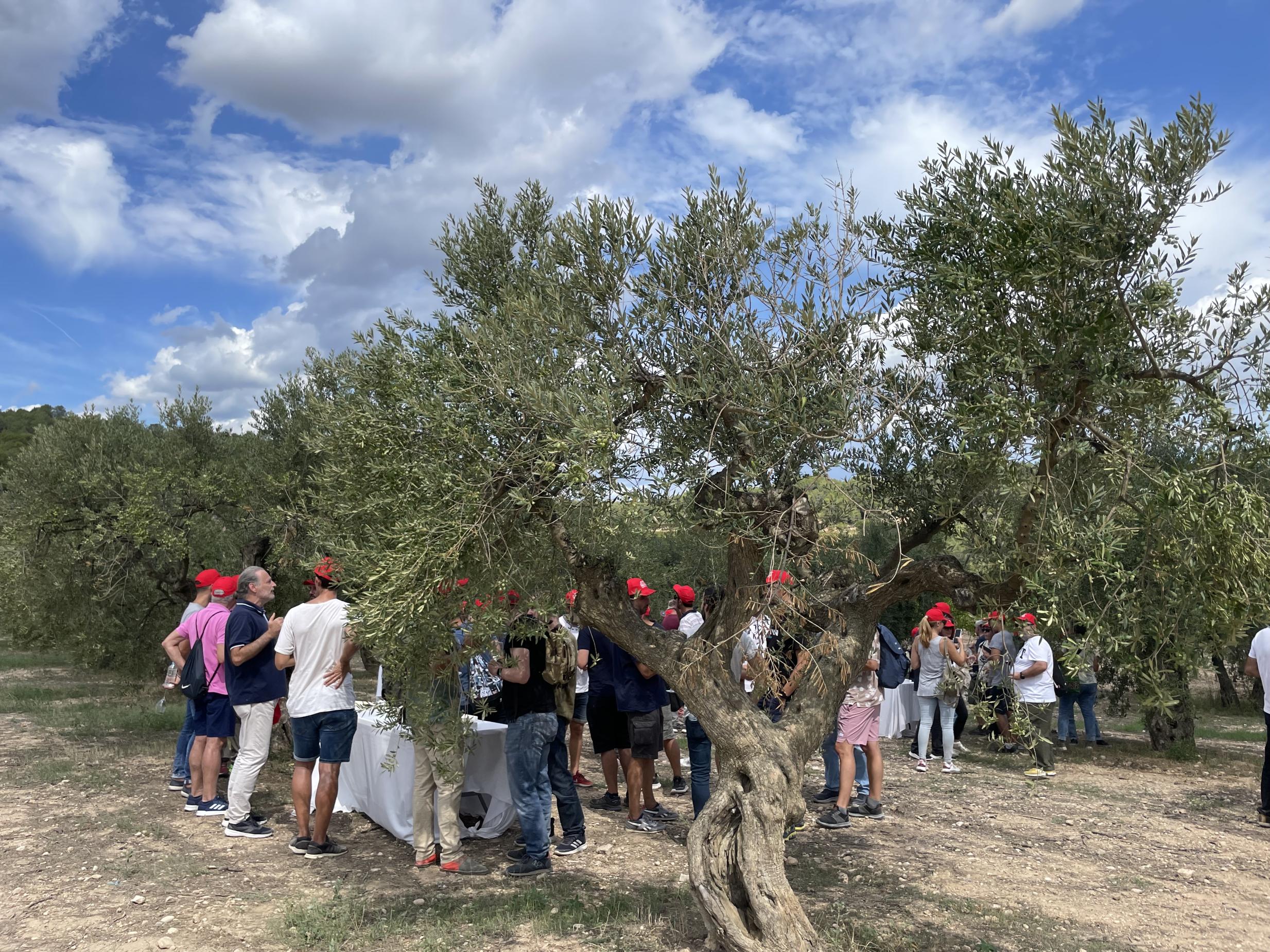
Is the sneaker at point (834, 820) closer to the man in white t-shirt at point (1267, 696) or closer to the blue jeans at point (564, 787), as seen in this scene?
the blue jeans at point (564, 787)

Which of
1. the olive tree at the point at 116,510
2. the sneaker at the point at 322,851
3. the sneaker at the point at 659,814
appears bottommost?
the sneaker at the point at 322,851

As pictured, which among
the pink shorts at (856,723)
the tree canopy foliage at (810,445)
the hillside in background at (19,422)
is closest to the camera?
the tree canopy foliage at (810,445)

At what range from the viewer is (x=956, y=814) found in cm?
936

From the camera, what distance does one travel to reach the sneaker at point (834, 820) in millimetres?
8555

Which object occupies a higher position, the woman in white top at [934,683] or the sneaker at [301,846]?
the woman in white top at [934,683]

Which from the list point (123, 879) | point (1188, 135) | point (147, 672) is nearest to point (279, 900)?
point (123, 879)

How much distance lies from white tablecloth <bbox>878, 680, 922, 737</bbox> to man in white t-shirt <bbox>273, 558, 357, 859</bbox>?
9388 millimetres

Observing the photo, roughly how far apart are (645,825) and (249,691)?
13.0ft

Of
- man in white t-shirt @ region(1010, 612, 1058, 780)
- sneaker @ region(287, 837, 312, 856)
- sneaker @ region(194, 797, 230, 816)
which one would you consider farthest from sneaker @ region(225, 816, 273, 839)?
man in white t-shirt @ region(1010, 612, 1058, 780)

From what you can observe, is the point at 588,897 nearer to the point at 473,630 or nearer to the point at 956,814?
the point at 473,630

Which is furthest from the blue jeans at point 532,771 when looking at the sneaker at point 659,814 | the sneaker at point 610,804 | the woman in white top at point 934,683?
the woman in white top at point 934,683

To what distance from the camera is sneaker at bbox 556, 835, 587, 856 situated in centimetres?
760

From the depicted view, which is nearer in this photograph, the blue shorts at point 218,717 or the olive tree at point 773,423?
the olive tree at point 773,423

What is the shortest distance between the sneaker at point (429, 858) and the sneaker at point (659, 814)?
7.03 ft
